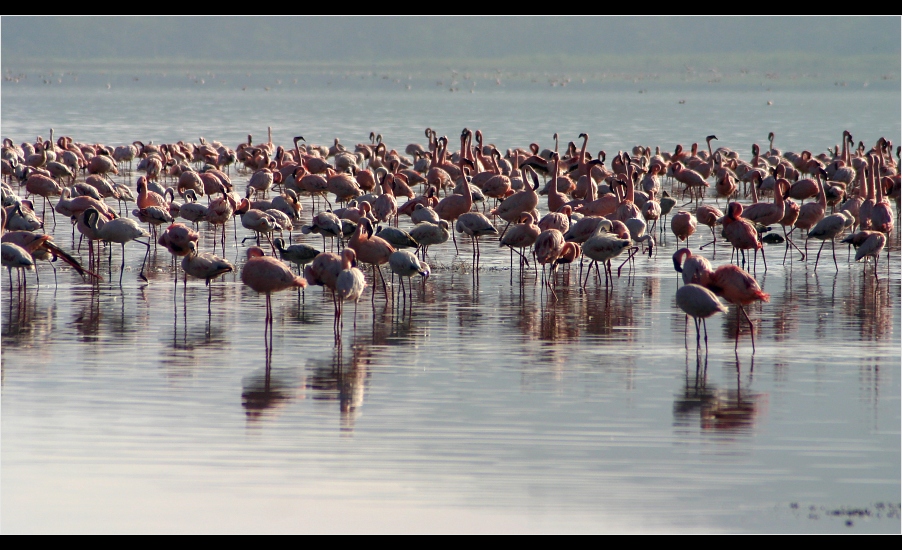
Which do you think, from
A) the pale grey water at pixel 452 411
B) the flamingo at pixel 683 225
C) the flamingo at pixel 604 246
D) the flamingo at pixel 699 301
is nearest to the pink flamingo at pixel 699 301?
the flamingo at pixel 699 301

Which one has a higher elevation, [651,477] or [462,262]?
[462,262]

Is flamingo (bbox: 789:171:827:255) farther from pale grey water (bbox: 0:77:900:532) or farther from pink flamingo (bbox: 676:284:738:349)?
pink flamingo (bbox: 676:284:738:349)

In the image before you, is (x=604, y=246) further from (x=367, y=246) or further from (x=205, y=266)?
(x=205, y=266)

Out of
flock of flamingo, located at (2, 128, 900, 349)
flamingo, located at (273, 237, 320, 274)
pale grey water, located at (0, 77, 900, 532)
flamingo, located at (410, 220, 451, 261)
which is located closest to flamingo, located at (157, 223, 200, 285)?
flock of flamingo, located at (2, 128, 900, 349)

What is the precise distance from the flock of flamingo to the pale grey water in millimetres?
488

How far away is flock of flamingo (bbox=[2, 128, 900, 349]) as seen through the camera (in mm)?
11945

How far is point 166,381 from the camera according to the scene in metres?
9.48

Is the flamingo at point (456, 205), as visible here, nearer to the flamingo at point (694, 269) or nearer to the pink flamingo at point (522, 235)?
the pink flamingo at point (522, 235)

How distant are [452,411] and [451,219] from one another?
9.70 m

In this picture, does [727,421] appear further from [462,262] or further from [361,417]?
[462,262]

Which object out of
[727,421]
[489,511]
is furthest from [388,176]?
[489,511]
